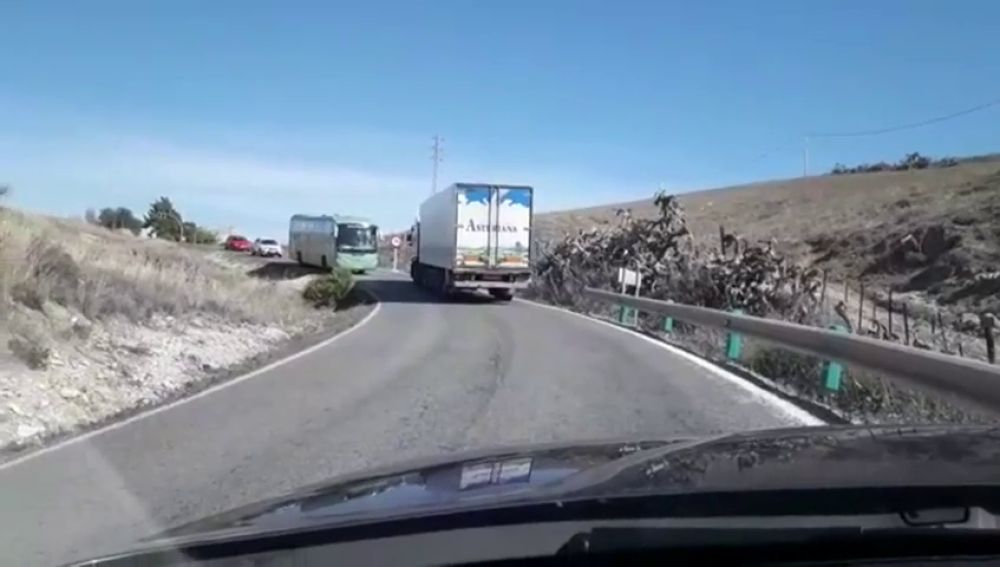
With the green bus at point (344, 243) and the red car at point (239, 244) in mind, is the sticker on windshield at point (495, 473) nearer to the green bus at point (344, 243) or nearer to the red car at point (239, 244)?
the green bus at point (344, 243)

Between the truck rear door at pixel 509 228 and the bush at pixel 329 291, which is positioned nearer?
the truck rear door at pixel 509 228

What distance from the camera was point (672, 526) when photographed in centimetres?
291

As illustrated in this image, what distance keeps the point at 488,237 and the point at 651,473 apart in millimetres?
32346

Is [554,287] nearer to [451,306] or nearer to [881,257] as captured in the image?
[451,306]

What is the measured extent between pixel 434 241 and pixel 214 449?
31.2m

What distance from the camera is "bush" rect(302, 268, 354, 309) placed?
3641 cm

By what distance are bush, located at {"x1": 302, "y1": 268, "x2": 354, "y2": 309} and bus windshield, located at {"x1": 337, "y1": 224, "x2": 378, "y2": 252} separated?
16835 millimetres

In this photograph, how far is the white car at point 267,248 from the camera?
84688mm

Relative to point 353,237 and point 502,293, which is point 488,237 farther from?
point 353,237

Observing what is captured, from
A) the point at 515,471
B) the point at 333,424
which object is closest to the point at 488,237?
the point at 333,424

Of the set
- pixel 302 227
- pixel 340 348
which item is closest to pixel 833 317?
pixel 340 348

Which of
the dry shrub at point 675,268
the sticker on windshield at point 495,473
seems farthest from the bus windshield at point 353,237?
the sticker on windshield at point 495,473

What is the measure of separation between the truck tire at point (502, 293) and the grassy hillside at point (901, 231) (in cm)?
737

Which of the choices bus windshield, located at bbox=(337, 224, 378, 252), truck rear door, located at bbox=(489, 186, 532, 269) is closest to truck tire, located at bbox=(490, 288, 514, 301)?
truck rear door, located at bbox=(489, 186, 532, 269)
